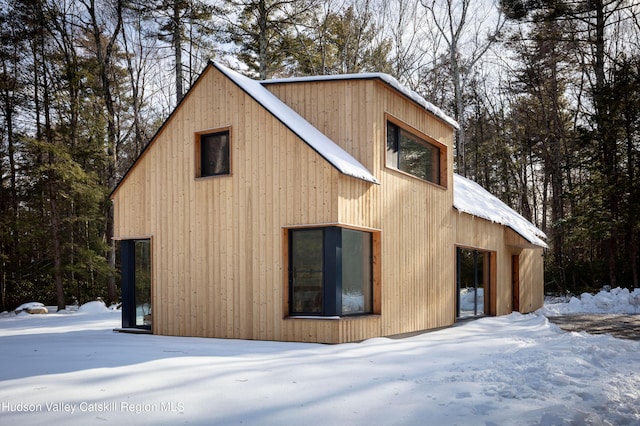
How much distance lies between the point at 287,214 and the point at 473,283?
715 cm

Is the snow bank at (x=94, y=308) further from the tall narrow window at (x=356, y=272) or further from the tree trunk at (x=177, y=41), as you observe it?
the tall narrow window at (x=356, y=272)

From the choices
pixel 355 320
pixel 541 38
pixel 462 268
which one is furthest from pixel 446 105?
pixel 355 320

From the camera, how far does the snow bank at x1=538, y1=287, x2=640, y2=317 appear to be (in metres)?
17.3

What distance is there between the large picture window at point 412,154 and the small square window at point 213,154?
3072 mm

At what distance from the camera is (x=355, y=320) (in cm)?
932

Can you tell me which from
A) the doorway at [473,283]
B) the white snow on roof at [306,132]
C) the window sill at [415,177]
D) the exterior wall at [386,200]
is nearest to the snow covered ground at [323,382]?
the exterior wall at [386,200]

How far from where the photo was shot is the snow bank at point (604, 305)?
17.3 m

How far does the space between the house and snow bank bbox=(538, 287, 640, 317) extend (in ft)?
24.2

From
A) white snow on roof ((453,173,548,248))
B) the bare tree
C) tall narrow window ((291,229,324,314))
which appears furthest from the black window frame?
the bare tree

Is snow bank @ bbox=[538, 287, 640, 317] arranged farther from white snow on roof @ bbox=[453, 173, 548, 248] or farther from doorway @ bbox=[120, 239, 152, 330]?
doorway @ bbox=[120, 239, 152, 330]

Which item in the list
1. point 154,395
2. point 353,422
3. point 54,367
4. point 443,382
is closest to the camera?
point 353,422

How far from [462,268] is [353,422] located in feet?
33.3

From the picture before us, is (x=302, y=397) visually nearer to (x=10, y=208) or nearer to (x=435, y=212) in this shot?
(x=435, y=212)

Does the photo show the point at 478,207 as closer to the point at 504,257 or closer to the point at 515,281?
the point at 504,257
